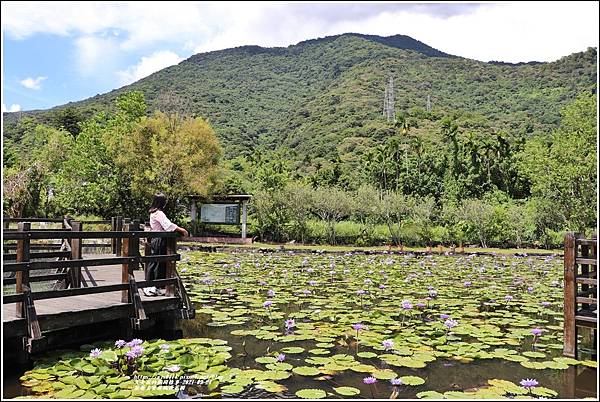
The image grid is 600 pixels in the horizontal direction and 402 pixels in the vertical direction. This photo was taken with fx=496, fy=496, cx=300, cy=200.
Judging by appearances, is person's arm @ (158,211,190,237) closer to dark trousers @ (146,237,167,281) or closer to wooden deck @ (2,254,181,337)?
dark trousers @ (146,237,167,281)

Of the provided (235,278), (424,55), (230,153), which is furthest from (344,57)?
(235,278)

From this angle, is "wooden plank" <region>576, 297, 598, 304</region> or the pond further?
"wooden plank" <region>576, 297, 598, 304</region>

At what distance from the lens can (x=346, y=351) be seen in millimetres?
5258

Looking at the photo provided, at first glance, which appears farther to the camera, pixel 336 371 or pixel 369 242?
pixel 369 242

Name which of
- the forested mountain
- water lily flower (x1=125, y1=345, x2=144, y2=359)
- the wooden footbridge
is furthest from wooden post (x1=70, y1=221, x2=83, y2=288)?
the forested mountain

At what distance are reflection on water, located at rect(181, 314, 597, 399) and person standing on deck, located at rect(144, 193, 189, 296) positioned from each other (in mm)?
1373

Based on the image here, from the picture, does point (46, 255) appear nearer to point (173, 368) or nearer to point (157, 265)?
point (157, 265)

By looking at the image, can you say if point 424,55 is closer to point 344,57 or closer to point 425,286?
point 344,57

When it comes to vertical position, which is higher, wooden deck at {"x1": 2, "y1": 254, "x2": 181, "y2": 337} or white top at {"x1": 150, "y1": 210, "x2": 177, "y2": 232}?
white top at {"x1": 150, "y1": 210, "x2": 177, "y2": 232}

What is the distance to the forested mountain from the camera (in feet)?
177

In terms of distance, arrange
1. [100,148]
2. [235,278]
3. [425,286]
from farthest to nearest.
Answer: [100,148] < [235,278] < [425,286]

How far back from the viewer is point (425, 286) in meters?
10.1

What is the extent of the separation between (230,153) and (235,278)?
41.4m

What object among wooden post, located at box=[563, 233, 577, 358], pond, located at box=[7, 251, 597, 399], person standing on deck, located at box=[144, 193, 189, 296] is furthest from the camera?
person standing on deck, located at box=[144, 193, 189, 296]
